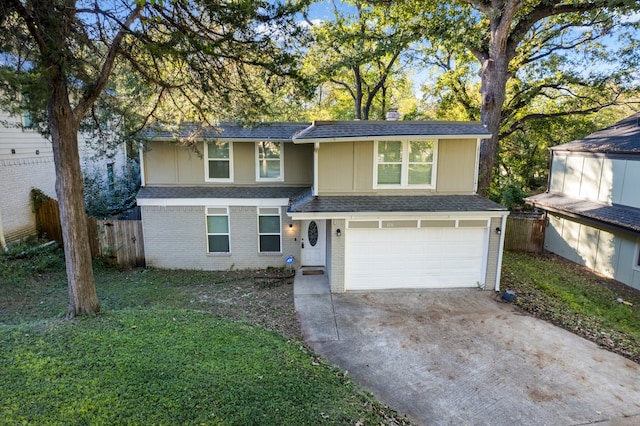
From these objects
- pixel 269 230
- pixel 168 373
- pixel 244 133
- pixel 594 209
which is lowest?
pixel 168 373

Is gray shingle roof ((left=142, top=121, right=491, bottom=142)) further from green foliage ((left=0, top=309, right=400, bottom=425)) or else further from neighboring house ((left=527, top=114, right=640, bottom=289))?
neighboring house ((left=527, top=114, right=640, bottom=289))

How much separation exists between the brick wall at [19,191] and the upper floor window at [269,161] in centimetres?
831

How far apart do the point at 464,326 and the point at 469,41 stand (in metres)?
11.7

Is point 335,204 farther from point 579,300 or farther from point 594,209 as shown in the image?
point 594,209

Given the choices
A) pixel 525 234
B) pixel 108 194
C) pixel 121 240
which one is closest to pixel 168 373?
pixel 121 240

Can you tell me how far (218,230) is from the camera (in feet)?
42.3

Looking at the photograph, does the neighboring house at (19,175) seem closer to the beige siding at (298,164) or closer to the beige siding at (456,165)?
the beige siding at (298,164)

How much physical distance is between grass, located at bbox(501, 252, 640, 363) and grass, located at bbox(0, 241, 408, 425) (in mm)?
6036

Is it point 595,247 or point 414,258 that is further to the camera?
point 595,247

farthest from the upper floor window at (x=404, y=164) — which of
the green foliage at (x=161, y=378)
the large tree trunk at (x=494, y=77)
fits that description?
the green foliage at (x=161, y=378)

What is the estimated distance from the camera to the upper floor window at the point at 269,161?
13000 mm

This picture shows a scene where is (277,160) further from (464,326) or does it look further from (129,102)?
(464,326)

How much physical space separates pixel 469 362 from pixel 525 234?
10758 mm

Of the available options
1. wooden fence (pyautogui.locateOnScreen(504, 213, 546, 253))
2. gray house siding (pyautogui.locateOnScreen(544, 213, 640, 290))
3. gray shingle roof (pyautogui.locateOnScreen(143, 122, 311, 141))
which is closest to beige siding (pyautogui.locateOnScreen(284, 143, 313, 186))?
gray shingle roof (pyautogui.locateOnScreen(143, 122, 311, 141))
